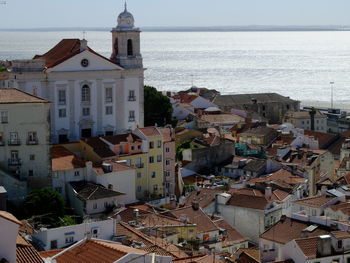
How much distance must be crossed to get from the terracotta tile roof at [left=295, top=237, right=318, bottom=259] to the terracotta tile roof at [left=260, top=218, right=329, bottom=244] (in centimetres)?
144

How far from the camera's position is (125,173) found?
28.4 m

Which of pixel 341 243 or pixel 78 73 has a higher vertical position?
pixel 78 73

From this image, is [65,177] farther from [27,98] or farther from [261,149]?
[261,149]

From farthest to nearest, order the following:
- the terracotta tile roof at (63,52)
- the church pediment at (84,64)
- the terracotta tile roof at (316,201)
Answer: the terracotta tile roof at (63,52) < the church pediment at (84,64) < the terracotta tile roof at (316,201)

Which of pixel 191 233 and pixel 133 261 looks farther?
pixel 191 233

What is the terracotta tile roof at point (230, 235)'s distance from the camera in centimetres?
2505

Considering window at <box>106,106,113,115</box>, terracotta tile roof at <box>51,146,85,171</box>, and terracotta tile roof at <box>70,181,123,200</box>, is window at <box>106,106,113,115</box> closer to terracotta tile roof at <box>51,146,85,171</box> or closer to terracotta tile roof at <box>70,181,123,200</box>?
terracotta tile roof at <box>51,146,85,171</box>

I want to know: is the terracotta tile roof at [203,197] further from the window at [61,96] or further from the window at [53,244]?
the window at [53,244]

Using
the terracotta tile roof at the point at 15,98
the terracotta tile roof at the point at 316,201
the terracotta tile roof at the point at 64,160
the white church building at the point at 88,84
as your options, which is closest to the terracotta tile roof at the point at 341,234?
the terracotta tile roof at the point at 316,201

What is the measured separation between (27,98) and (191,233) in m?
7.77

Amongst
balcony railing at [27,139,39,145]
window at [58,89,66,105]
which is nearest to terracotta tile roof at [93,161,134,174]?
balcony railing at [27,139,39,145]

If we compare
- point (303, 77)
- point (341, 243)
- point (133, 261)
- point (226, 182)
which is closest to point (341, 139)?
point (226, 182)

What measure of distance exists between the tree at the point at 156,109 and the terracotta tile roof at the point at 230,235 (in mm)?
20406

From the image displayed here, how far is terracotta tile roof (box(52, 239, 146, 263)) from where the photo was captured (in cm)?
1377
